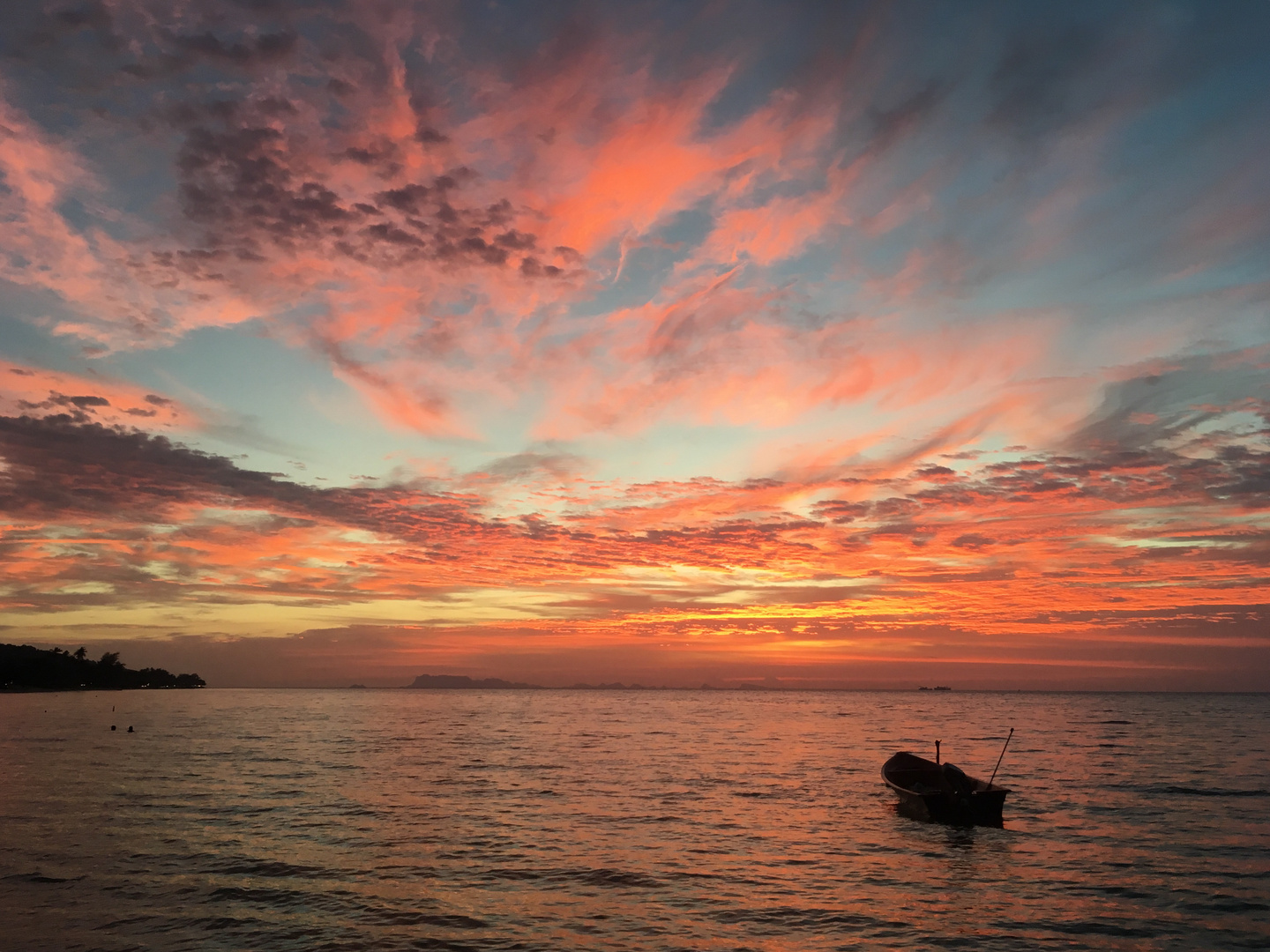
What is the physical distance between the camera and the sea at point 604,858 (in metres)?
21.2

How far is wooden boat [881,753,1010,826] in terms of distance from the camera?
121 ft

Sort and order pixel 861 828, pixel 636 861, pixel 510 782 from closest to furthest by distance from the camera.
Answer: pixel 636 861
pixel 861 828
pixel 510 782

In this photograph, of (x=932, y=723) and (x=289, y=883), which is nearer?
(x=289, y=883)

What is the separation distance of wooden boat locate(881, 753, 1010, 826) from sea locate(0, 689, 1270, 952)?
85 centimetres

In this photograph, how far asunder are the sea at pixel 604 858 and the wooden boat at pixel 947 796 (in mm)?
851

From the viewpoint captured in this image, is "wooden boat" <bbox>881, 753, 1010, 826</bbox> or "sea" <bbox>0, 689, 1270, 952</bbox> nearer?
"sea" <bbox>0, 689, 1270, 952</bbox>

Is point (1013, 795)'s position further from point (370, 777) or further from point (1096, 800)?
point (370, 777)

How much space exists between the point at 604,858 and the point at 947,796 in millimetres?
18362

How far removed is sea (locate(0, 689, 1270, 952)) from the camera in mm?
21172

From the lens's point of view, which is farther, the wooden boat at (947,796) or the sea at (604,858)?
the wooden boat at (947,796)

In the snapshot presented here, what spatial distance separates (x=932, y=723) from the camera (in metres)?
138

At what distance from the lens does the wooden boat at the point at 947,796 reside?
3681cm

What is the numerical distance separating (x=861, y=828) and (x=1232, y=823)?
18511 mm

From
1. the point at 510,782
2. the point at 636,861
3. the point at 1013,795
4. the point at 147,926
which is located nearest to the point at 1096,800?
the point at 1013,795
